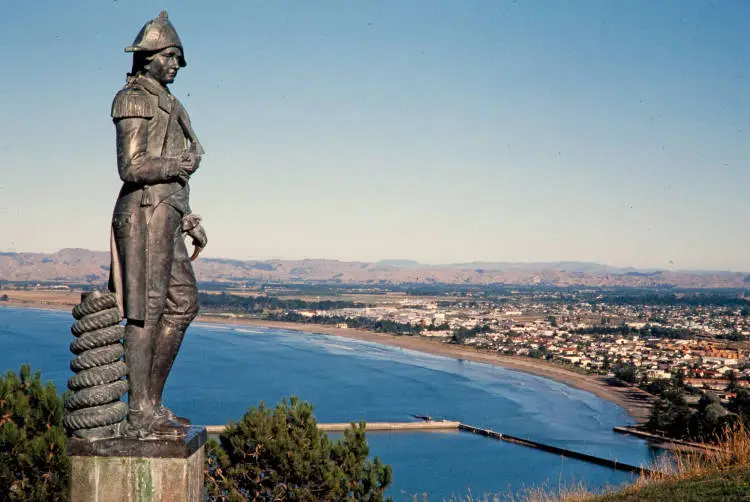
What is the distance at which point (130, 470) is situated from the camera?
4.38 meters

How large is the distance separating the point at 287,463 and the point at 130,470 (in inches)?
289

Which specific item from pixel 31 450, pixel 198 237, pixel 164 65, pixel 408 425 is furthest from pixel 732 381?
pixel 164 65

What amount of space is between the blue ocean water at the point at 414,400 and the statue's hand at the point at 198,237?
59.2 ft

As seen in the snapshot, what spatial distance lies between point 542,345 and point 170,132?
7676 cm

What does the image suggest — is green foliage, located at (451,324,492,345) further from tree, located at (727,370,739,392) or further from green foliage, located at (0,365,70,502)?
green foliage, located at (0,365,70,502)

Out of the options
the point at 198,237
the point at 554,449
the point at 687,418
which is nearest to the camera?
the point at 198,237

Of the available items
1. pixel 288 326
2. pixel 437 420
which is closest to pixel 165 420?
pixel 437 420

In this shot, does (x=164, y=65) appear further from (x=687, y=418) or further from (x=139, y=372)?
(x=687, y=418)

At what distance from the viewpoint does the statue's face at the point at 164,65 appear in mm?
4770

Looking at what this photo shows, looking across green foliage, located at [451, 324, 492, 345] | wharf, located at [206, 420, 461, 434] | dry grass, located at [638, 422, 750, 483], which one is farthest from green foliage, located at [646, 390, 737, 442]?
green foliage, located at [451, 324, 492, 345]

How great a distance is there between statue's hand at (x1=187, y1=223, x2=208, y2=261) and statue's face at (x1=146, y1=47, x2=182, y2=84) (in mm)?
910

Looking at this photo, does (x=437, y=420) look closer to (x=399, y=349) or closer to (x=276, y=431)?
(x=276, y=431)

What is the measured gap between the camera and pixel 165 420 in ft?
15.1

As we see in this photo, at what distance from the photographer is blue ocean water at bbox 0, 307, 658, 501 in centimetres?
3161
